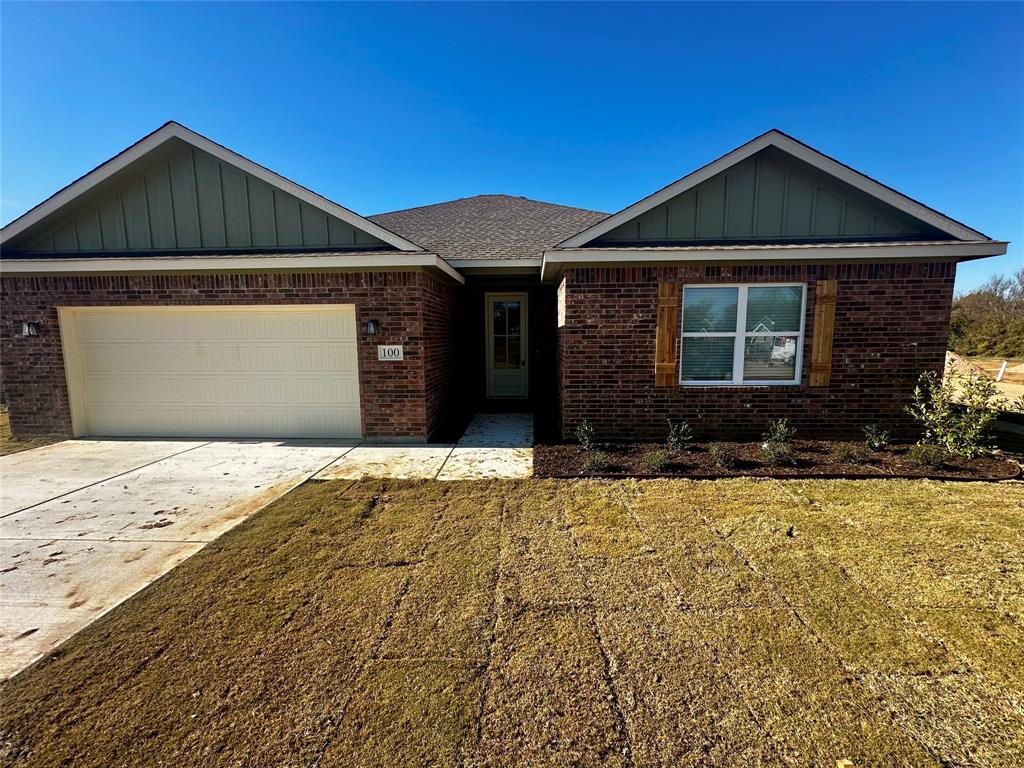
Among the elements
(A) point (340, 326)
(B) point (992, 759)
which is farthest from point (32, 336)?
(B) point (992, 759)

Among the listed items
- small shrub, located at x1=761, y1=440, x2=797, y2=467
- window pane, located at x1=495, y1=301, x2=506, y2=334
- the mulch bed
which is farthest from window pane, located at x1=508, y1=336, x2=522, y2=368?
small shrub, located at x1=761, y1=440, x2=797, y2=467

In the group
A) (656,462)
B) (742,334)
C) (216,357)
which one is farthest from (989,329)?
(216,357)

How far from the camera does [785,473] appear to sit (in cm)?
516

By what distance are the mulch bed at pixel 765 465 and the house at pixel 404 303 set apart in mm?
757

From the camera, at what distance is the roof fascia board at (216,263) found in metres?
6.32

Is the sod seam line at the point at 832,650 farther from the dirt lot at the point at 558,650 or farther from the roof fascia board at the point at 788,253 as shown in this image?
the roof fascia board at the point at 788,253

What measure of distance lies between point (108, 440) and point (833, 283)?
37.6 feet

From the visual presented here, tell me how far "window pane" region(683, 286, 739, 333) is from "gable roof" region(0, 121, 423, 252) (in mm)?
4105

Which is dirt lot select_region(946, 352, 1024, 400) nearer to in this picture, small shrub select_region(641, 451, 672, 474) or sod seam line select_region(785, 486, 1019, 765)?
small shrub select_region(641, 451, 672, 474)

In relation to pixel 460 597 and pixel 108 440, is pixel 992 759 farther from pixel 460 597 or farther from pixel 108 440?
pixel 108 440

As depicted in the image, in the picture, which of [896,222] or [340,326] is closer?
[896,222]

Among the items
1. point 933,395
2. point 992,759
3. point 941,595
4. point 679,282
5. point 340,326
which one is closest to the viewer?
point 992,759

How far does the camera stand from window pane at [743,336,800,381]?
6.49 metres

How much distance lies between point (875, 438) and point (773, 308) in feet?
7.32
